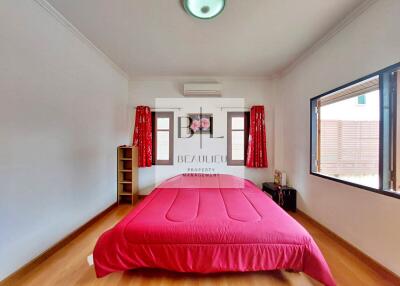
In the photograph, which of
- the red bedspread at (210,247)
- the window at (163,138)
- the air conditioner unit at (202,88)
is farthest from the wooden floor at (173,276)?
the air conditioner unit at (202,88)

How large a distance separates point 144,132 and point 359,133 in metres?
3.19

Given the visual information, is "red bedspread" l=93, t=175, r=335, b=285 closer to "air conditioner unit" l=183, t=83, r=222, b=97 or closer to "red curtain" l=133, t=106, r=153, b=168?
"red curtain" l=133, t=106, r=153, b=168

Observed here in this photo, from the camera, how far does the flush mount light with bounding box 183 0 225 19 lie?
5.46 feet

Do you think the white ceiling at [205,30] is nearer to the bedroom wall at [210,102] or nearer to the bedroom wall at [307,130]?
the bedroom wall at [307,130]

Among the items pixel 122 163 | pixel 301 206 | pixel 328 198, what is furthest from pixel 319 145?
pixel 122 163

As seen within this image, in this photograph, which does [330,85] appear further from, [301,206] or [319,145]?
[301,206]

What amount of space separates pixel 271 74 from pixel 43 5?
130 inches

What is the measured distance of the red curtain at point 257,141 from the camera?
343 centimetres

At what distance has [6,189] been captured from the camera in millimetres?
1434

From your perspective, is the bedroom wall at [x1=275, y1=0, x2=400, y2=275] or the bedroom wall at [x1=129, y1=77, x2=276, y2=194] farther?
the bedroom wall at [x1=129, y1=77, x2=276, y2=194]

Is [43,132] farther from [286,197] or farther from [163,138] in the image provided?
[286,197]

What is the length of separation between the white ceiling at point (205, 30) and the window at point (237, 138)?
93 cm

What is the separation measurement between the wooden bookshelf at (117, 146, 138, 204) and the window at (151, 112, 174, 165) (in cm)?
42

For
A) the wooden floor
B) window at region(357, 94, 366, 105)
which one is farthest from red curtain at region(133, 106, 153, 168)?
window at region(357, 94, 366, 105)
